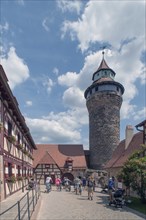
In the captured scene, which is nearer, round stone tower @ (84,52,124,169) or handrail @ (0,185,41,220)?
handrail @ (0,185,41,220)

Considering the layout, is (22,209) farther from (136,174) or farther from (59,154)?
(59,154)

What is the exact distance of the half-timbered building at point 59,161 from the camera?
1576 inches

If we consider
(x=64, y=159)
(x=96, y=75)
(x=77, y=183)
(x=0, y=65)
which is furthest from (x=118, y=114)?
(x=0, y=65)

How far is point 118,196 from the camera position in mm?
14328

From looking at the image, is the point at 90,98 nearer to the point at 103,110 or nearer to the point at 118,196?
the point at 103,110

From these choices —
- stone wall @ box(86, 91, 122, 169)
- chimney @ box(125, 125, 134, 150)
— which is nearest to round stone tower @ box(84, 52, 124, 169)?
stone wall @ box(86, 91, 122, 169)

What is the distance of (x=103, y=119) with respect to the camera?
40.0m

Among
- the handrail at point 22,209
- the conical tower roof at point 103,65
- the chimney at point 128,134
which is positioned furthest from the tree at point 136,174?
the conical tower roof at point 103,65

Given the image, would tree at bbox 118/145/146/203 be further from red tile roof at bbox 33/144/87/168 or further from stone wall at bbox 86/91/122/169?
red tile roof at bbox 33/144/87/168

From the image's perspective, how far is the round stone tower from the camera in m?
39.8

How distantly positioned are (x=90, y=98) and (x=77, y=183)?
20.9 metres

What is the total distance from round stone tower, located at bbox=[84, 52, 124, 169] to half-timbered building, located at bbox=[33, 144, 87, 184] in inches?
95.5

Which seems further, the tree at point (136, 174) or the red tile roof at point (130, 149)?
the red tile roof at point (130, 149)

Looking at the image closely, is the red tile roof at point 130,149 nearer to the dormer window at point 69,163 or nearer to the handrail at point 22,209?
the dormer window at point 69,163
